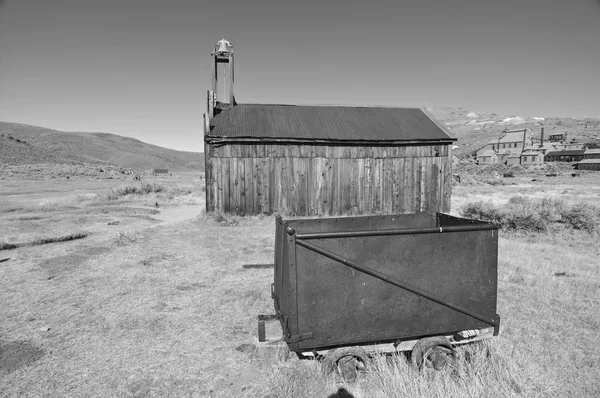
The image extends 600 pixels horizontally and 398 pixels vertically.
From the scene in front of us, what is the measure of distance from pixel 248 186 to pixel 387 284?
11076mm

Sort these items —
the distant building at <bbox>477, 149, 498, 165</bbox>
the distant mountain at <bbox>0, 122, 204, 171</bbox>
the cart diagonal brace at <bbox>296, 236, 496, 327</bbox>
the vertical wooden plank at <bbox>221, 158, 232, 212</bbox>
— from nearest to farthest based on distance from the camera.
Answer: the cart diagonal brace at <bbox>296, 236, 496, 327</bbox> → the vertical wooden plank at <bbox>221, 158, 232, 212</bbox> → the distant mountain at <bbox>0, 122, 204, 171</bbox> → the distant building at <bbox>477, 149, 498, 165</bbox>

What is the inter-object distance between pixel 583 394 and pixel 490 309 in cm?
108

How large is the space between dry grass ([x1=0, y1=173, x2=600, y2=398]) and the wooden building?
5.05m

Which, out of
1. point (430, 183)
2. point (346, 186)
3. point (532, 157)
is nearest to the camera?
point (346, 186)

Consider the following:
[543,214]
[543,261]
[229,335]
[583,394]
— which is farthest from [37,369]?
[543,214]

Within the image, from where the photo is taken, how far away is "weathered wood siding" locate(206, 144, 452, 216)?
45.2ft

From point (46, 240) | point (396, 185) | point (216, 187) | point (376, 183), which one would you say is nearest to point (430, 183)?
point (396, 185)

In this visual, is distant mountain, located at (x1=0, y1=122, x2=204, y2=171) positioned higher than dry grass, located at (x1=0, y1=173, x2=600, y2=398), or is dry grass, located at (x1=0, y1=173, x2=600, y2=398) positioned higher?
distant mountain, located at (x1=0, y1=122, x2=204, y2=171)

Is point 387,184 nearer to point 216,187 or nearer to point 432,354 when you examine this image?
point 216,187

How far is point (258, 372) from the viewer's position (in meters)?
3.81

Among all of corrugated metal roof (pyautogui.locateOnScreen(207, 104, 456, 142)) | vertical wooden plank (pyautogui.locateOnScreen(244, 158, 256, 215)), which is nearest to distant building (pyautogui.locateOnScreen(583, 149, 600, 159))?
corrugated metal roof (pyautogui.locateOnScreen(207, 104, 456, 142))

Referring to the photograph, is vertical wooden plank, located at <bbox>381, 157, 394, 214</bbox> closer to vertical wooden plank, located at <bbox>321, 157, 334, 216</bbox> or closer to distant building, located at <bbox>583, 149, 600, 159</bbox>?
vertical wooden plank, located at <bbox>321, 157, 334, 216</bbox>

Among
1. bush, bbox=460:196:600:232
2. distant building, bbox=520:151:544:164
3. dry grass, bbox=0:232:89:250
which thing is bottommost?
dry grass, bbox=0:232:89:250

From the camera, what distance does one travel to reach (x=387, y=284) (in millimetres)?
3361
